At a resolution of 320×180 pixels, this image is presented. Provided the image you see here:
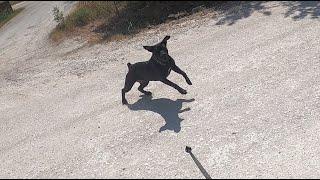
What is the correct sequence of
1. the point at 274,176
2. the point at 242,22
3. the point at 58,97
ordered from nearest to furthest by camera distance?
1. the point at 274,176
2. the point at 58,97
3. the point at 242,22

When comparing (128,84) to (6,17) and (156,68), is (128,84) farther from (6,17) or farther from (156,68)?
(6,17)

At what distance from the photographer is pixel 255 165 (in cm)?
723

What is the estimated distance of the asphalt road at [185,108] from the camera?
7.57m

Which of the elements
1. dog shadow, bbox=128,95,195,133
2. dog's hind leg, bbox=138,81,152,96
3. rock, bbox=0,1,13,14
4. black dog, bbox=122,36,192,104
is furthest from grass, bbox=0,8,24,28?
black dog, bbox=122,36,192,104

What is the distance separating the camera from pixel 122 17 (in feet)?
57.0

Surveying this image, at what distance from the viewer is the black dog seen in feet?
28.3

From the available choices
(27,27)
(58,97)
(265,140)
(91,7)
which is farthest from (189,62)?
(27,27)

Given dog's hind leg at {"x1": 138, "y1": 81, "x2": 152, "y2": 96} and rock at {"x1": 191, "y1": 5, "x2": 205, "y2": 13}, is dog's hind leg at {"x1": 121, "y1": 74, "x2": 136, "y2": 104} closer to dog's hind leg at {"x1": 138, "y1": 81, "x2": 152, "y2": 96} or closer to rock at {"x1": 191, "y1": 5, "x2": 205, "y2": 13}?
dog's hind leg at {"x1": 138, "y1": 81, "x2": 152, "y2": 96}

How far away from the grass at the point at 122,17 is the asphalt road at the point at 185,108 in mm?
1576

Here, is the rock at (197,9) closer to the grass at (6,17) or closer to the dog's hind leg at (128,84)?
the dog's hind leg at (128,84)

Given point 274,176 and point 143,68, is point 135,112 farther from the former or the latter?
point 274,176

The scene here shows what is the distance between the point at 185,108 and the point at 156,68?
42.1 inches

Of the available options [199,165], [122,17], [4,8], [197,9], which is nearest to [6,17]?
[4,8]

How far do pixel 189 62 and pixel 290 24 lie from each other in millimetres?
3648
